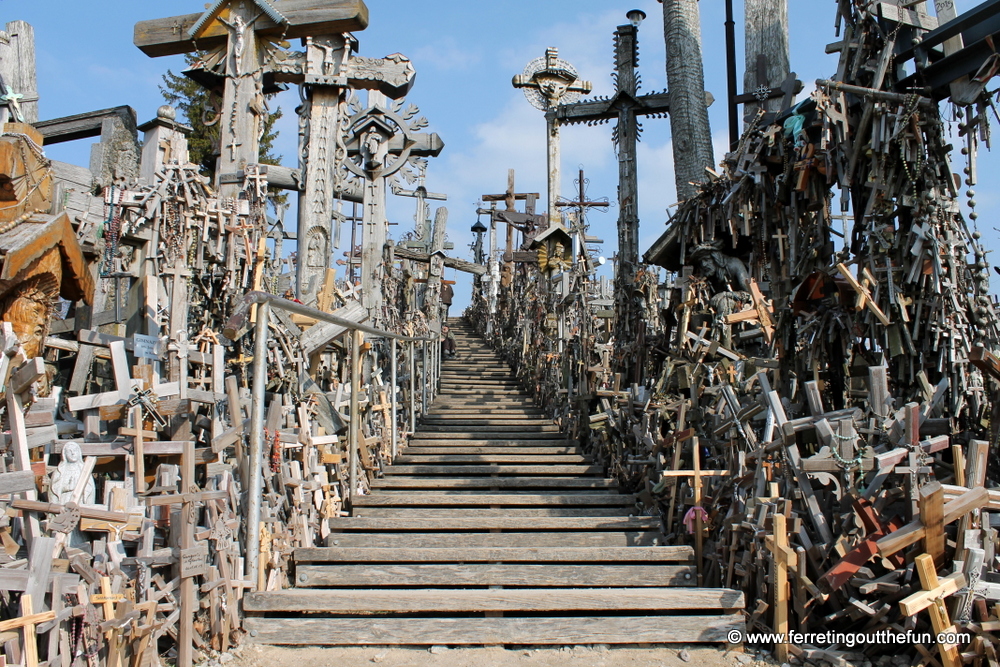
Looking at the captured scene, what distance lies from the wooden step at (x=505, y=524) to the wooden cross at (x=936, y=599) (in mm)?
2683

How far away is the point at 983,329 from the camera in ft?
18.6

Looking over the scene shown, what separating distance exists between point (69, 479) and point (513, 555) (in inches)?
125

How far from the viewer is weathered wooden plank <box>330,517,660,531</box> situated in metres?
6.74

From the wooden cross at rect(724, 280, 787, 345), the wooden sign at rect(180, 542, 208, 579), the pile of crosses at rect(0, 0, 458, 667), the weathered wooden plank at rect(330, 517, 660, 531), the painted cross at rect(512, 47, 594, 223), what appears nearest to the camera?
the pile of crosses at rect(0, 0, 458, 667)

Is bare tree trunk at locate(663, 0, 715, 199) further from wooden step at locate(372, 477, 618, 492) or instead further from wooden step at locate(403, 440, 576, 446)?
wooden step at locate(372, 477, 618, 492)

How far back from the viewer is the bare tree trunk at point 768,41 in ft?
40.5

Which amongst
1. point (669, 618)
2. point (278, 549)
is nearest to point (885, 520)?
point (669, 618)

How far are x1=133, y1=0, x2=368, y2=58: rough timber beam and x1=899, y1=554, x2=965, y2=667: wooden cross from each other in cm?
778

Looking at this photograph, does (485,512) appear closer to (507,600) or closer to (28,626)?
(507,600)

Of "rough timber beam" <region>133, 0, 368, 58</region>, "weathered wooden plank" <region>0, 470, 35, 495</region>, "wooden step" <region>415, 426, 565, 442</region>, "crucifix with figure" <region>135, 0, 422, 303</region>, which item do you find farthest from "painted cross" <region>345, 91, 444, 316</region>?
"weathered wooden plank" <region>0, 470, 35, 495</region>

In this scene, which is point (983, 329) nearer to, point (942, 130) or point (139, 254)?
point (942, 130)

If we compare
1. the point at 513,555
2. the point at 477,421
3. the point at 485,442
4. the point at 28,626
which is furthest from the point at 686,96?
the point at 28,626

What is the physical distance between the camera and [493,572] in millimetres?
5867

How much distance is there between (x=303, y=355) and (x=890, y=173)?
5028 millimetres
